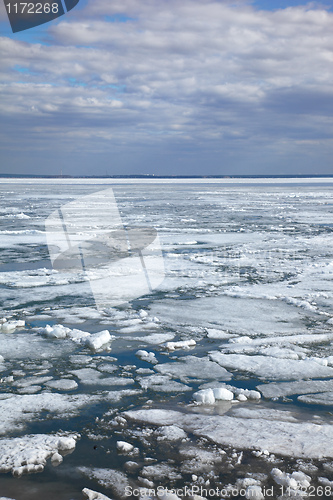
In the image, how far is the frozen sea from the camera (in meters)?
2.35

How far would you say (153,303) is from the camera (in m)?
5.91

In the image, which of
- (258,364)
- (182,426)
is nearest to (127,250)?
(258,364)

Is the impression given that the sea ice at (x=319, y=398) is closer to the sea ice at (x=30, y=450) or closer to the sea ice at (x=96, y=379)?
the sea ice at (x=96, y=379)

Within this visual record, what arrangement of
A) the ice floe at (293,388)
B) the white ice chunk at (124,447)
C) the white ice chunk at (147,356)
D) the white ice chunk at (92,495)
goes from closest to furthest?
the white ice chunk at (92,495)
the white ice chunk at (124,447)
the ice floe at (293,388)
the white ice chunk at (147,356)

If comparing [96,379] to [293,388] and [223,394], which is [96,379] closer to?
[223,394]

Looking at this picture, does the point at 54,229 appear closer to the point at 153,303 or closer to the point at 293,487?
the point at 153,303

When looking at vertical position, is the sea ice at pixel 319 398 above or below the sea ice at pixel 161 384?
below

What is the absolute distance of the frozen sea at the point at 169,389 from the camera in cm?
235

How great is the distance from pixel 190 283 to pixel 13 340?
3.20 meters

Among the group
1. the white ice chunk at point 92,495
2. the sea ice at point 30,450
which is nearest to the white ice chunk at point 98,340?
the sea ice at point 30,450

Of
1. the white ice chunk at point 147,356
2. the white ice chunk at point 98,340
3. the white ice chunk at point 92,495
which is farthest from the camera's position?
the white ice chunk at point 98,340

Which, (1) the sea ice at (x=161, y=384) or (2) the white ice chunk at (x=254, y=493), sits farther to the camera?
(1) the sea ice at (x=161, y=384)

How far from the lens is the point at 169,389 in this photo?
11.2ft

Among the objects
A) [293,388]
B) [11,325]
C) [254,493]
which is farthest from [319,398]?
[11,325]
